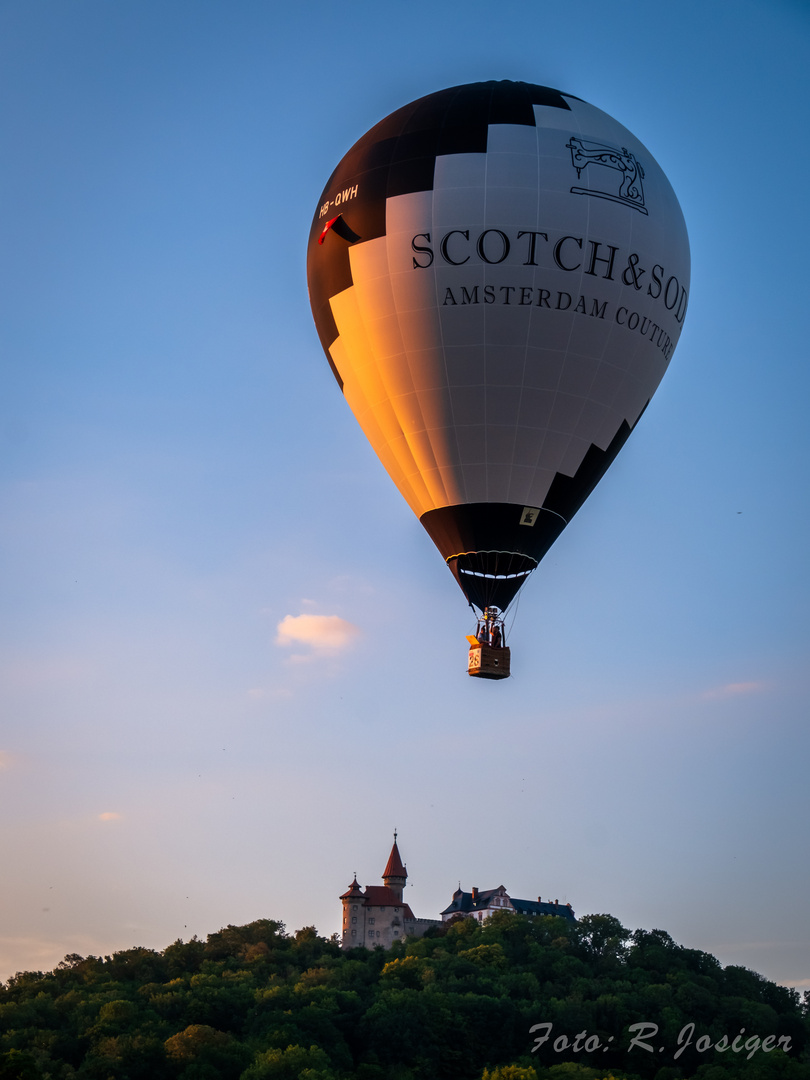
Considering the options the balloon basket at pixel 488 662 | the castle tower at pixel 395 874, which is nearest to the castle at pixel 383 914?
the castle tower at pixel 395 874

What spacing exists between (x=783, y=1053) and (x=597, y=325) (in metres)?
41.5

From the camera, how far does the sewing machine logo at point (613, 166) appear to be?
2969 cm

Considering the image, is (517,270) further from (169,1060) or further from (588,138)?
(169,1060)

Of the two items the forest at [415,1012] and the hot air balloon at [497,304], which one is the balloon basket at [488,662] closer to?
the hot air balloon at [497,304]

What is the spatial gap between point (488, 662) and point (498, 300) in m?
7.73

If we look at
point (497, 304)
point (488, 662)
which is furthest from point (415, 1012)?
point (497, 304)

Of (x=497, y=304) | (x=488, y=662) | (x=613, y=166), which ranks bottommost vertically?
(x=488, y=662)

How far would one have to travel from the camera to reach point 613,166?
30125mm

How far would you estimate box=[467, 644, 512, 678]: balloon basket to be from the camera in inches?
1131

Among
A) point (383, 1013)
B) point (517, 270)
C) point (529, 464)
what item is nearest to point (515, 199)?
point (517, 270)

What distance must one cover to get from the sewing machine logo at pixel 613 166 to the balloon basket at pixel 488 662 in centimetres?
1002

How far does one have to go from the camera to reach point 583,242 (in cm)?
2928

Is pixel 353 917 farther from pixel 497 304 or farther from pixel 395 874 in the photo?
pixel 497 304

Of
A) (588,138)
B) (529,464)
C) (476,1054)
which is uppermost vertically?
(588,138)
